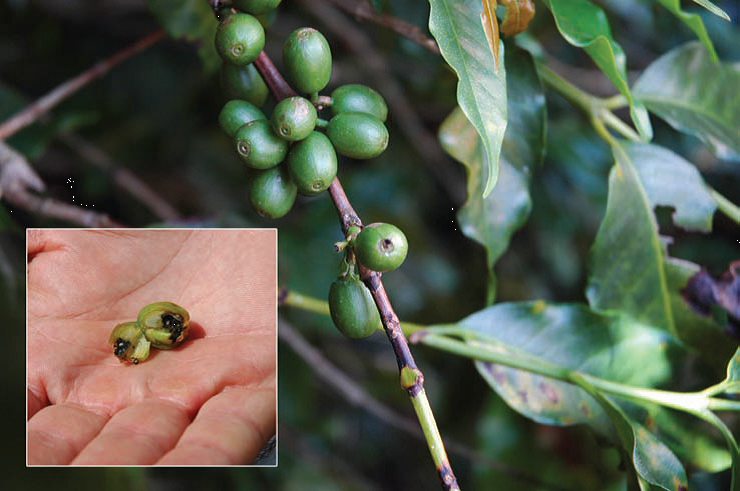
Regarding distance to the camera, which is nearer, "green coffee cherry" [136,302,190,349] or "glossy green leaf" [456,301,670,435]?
"green coffee cherry" [136,302,190,349]

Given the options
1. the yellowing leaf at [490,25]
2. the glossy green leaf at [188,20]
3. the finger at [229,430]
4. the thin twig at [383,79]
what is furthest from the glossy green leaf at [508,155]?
the thin twig at [383,79]

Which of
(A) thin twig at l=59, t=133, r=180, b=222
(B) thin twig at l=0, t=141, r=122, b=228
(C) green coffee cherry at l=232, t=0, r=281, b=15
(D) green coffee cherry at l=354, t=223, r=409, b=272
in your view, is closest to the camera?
(D) green coffee cherry at l=354, t=223, r=409, b=272

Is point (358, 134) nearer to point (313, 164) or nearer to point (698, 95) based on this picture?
point (313, 164)

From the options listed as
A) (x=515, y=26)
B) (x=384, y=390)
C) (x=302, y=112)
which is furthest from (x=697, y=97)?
(x=384, y=390)

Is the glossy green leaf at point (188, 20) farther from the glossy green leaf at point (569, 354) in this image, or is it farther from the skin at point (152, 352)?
the glossy green leaf at point (569, 354)

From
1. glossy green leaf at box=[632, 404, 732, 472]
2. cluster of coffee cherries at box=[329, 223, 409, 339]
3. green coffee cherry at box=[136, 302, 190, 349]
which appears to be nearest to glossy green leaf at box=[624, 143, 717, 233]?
glossy green leaf at box=[632, 404, 732, 472]

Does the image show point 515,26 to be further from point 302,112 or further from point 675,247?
point 675,247

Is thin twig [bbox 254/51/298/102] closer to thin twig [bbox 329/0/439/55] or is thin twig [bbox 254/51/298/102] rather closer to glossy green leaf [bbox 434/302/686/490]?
thin twig [bbox 329/0/439/55]
